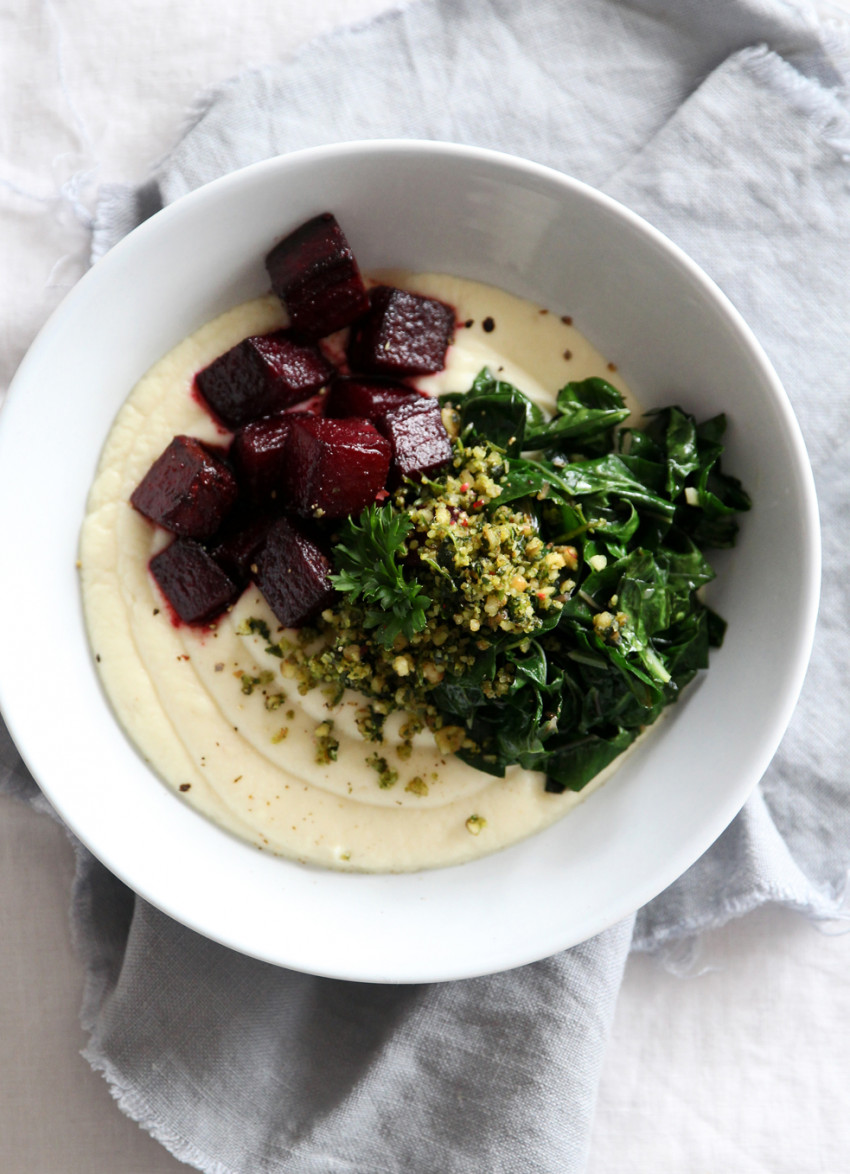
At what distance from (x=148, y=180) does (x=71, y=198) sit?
31 centimetres

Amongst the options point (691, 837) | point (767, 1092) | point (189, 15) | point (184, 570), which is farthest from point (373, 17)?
point (767, 1092)

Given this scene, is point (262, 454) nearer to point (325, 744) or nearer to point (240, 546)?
point (240, 546)

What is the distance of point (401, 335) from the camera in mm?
3029

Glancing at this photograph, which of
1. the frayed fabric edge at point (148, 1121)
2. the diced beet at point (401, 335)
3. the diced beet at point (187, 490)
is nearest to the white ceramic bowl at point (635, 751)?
the diced beet at point (401, 335)

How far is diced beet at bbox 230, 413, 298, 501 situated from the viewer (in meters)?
2.94

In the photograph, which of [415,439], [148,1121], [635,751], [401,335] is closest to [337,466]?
[415,439]

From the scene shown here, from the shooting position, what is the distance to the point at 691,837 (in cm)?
286

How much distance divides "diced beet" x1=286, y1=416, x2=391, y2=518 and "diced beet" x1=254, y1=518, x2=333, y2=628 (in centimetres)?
11

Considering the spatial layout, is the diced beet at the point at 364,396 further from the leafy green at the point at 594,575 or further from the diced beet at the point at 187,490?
the diced beet at the point at 187,490

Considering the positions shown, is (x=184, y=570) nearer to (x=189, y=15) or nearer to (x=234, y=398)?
(x=234, y=398)

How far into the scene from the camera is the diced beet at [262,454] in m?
2.94

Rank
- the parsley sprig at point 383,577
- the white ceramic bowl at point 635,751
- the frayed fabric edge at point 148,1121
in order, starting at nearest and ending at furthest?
the parsley sprig at point 383,577, the white ceramic bowl at point 635,751, the frayed fabric edge at point 148,1121

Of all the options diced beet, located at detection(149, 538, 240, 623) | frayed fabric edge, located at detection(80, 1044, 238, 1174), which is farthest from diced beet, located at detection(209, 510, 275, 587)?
frayed fabric edge, located at detection(80, 1044, 238, 1174)

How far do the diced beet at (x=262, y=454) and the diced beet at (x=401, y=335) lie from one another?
350mm
